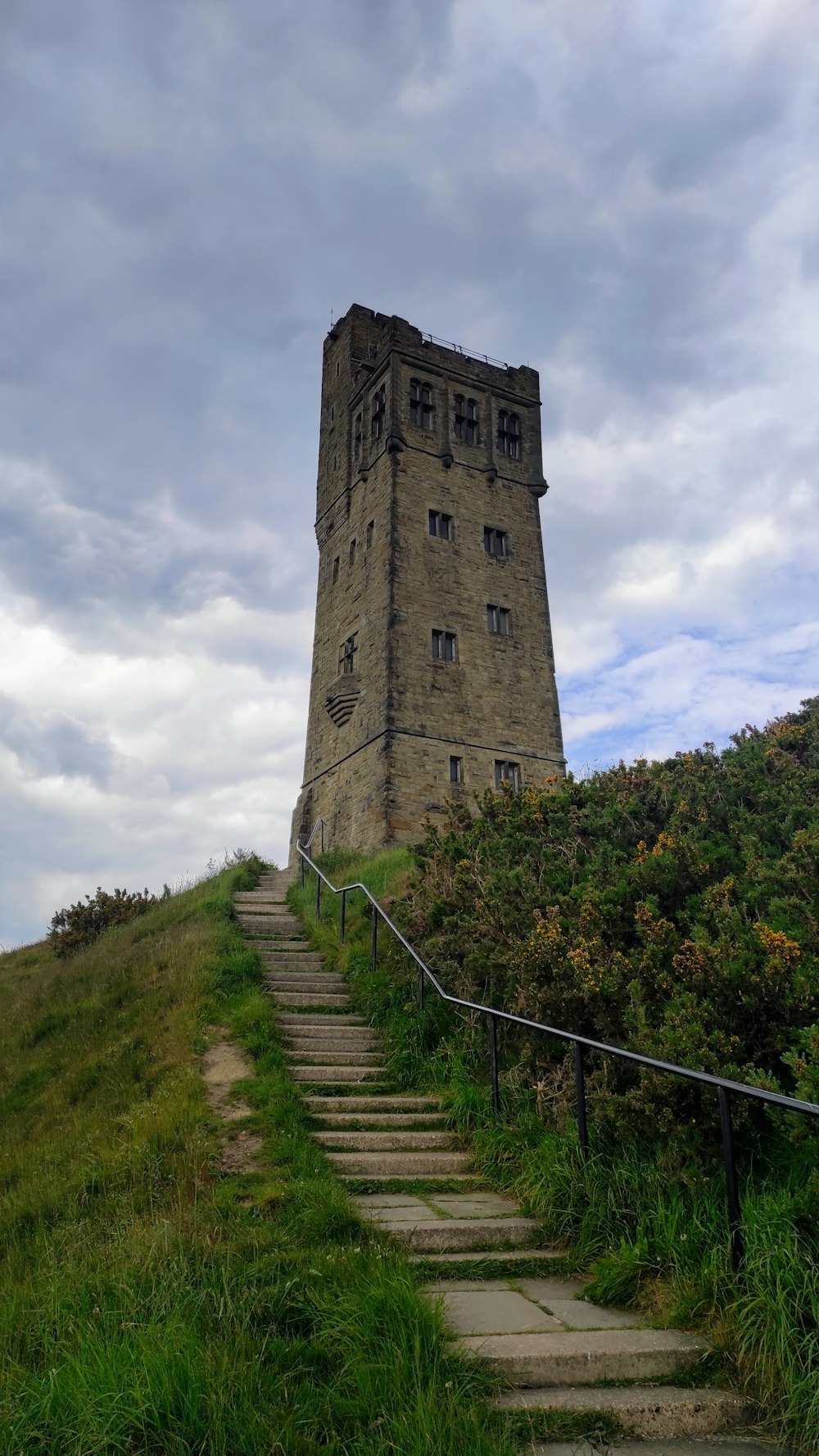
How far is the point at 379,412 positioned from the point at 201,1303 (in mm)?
25672

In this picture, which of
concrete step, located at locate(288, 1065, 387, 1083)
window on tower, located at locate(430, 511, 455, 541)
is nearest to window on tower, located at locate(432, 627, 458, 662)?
window on tower, located at locate(430, 511, 455, 541)

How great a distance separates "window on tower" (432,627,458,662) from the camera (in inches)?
934

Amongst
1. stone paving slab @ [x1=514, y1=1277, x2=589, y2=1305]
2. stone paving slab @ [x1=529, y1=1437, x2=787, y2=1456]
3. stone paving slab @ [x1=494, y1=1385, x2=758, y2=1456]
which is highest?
stone paving slab @ [x1=514, y1=1277, x2=589, y2=1305]

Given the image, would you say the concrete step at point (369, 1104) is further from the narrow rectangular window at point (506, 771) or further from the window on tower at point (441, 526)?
the window on tower at point (441, 526)

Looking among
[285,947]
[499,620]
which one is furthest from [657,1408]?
[499,620]

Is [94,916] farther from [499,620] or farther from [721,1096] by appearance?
[721,1096]

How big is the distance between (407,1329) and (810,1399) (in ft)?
4.73

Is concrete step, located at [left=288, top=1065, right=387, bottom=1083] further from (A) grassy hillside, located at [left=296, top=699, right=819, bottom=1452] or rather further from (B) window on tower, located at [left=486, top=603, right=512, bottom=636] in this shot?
(B) window on tower, located at [left=486, top=603, right=512, bottom=636]

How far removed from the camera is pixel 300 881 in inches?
680

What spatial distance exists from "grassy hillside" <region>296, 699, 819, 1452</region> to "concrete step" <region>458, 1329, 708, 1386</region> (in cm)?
22

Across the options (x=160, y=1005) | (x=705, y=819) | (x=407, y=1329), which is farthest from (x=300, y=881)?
(x=407, y=1329)

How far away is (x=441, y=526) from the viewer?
2519 centimetres

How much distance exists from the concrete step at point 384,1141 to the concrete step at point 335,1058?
1.64m

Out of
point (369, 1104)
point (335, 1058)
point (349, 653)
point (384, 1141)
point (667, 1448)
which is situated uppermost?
point (349, 653)
